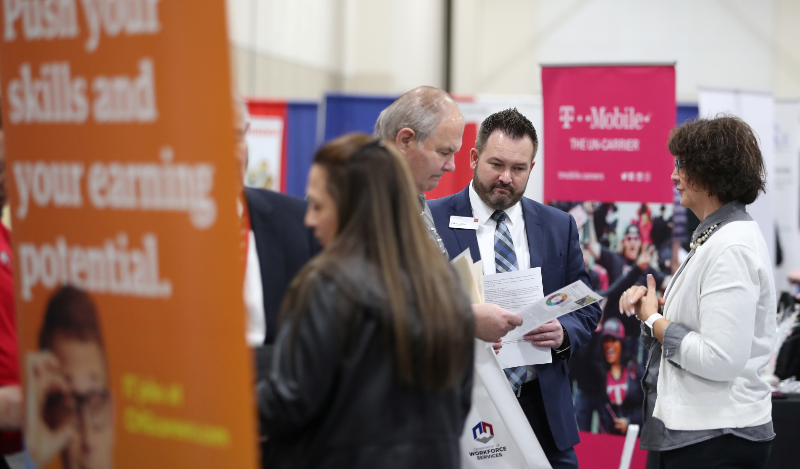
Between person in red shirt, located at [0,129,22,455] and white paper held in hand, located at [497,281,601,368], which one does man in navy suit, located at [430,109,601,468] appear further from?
person in red shirt, located at [0,129,22,455]

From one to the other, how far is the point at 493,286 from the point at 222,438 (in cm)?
137

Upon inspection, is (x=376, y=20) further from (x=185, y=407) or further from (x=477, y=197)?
(x=185, y=407)

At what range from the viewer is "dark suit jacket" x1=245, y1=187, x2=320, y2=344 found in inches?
65.2

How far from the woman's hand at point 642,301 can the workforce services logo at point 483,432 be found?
1.99 feet

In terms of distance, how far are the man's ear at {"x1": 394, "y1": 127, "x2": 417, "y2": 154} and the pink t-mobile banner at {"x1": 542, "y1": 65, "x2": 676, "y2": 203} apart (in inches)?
83.2

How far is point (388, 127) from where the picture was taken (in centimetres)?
228

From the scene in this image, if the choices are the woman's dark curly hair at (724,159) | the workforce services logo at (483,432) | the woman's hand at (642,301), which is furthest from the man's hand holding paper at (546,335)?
the woman's dark curly hair at (724,159)

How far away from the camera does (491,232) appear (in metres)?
2.57

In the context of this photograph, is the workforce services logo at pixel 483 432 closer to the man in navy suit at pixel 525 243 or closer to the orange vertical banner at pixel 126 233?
the man in navy suit at pixel 525 243

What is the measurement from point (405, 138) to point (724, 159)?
98cm

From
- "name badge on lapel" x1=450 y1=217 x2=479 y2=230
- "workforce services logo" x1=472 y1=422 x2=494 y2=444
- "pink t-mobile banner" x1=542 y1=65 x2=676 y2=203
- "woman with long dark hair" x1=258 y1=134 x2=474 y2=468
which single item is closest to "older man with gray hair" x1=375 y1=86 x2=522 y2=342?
"name badge on lapel" x1=450 y1=217 x2=479 y2=230

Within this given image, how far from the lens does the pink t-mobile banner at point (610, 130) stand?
13.2 ft

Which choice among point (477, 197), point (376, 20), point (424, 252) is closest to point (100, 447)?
point (424, 252)

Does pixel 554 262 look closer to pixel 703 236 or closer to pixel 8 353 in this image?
pixel 703 236
